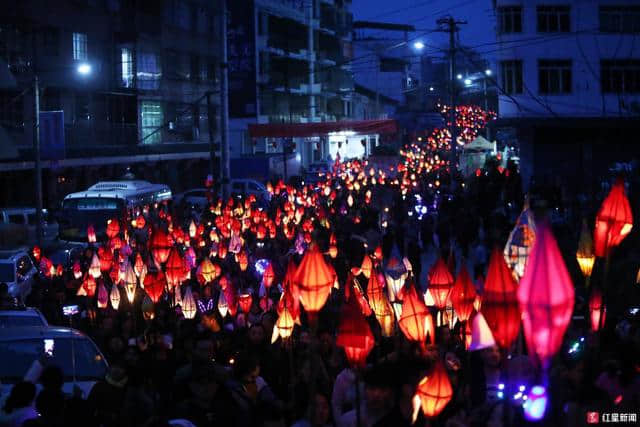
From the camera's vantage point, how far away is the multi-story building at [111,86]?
3247 cm

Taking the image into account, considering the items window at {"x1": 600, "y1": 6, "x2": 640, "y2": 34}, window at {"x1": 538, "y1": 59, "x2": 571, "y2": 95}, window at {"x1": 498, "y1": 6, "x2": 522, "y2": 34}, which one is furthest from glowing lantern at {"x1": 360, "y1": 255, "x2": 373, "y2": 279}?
window at {"x1": 600, "y1": 6, "x2": 640, "y2": 34}

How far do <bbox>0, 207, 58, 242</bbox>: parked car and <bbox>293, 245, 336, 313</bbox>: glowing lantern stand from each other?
12.4 meters

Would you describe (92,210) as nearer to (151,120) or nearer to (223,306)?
(223,306)

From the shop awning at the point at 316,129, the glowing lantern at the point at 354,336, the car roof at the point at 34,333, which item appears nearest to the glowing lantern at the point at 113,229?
the car roof at the point at 34,333

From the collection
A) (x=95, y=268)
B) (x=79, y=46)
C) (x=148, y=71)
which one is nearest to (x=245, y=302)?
(x=95, y=268)

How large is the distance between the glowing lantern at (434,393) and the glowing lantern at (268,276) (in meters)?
7.05

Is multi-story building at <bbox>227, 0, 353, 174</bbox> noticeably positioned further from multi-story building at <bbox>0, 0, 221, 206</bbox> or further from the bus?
the bus

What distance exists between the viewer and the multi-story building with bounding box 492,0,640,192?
33500 mm

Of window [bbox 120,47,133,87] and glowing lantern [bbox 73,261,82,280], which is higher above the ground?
window [bbox 120,47,133,87]

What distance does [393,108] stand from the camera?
Result: 269 ft

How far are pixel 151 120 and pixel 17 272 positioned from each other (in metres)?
27.8

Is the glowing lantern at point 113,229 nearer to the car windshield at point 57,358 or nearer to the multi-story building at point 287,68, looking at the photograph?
the car windshield at point 57,358

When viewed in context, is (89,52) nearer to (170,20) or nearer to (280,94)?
(170,20)

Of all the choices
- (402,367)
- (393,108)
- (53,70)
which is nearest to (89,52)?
(53,70)
